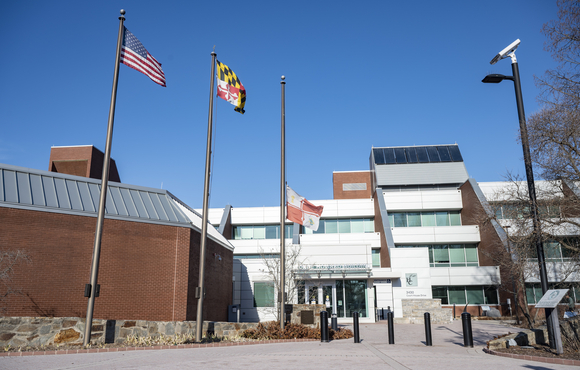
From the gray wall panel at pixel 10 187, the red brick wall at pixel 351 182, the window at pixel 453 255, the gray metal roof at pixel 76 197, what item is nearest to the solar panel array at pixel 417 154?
the red brick wall at pixel 351 182

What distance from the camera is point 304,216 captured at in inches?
749

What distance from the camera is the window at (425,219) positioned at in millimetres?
40469

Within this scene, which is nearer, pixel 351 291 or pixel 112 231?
pixel 112 231

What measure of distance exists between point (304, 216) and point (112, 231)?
798cm

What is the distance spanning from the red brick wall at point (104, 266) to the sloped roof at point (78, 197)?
27 centimetres

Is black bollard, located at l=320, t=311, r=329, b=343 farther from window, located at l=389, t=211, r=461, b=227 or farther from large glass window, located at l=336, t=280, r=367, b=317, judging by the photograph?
window, located at l=389, t=211, r=461, b=227

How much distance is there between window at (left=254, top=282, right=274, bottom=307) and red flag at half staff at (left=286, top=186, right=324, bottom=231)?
50.9 feet

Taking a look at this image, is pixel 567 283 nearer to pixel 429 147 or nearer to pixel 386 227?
pixel 386 227

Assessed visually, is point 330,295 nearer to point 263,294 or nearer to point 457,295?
point 263,294

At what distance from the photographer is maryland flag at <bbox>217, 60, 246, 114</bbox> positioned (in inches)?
628

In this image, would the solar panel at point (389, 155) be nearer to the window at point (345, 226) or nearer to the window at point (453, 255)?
the window at point (345, 226)

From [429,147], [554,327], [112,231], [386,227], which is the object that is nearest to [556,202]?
[554,327]

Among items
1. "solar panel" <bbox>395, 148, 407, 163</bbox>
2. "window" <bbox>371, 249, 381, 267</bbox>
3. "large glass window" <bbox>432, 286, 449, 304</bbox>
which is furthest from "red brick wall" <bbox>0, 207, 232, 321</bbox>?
"solar panel" <bbox>395, 148, 407, 163</bbox>

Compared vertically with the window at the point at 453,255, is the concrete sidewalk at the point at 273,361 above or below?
below
